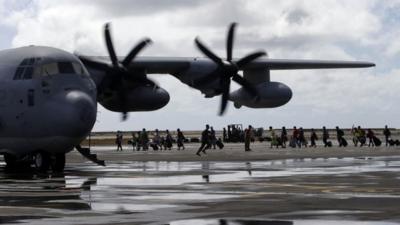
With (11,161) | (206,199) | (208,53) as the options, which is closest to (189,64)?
(208,53)

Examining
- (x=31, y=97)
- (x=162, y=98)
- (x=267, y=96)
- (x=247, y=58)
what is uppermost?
(x=247, y=58)

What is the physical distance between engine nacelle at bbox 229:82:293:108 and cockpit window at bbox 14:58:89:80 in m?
11.8

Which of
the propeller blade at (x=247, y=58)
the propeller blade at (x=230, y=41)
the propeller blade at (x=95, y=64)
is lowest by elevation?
the propeller blade at (x=95, y=64)

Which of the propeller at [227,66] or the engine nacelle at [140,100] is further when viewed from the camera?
the propeller at [227,66]

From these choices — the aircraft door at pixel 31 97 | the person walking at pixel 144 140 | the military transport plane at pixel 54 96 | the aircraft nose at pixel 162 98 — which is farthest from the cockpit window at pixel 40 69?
the person walking at pixel 144 140

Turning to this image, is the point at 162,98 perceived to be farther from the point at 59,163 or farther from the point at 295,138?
the point at 295,138

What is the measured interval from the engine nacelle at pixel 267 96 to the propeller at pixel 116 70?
6.61 metres

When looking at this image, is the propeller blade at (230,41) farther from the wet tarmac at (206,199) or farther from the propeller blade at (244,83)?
the wet tarmac at (206,199)

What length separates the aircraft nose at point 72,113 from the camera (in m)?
24.5

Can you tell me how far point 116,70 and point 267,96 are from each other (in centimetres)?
916

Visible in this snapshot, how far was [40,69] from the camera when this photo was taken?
25547 millimetres

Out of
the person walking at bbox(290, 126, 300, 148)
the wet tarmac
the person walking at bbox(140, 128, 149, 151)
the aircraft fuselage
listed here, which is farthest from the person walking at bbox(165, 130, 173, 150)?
the wet tarmac

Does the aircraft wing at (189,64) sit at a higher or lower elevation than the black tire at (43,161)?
higher

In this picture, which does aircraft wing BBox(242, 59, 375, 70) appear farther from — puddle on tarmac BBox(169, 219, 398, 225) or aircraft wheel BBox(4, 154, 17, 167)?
puddle on tarmac BBox(169, 219, 398, 225)
